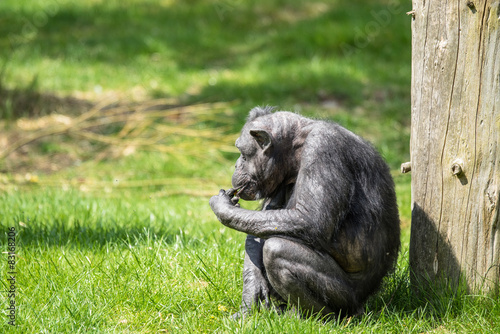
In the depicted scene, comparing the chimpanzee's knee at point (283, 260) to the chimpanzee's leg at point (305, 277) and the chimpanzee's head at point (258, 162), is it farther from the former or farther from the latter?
the chimpanzee's head at point (258, 162)

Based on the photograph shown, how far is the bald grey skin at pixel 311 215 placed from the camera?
10.7 feet

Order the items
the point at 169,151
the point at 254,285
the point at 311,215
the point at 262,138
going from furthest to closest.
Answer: the point at 169,151 → the point at 254,285 → the point at 262,138 → the point at 311,215

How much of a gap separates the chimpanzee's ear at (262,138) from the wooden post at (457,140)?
0.93 meters

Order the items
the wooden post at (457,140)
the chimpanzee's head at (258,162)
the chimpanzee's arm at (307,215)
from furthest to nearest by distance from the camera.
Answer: the chimpanzee's head at (258,162) → the wooden post at (457,140) → the chimpanzee's arm at (307,215)

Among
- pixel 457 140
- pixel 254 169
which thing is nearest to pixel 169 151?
pixel 254 169

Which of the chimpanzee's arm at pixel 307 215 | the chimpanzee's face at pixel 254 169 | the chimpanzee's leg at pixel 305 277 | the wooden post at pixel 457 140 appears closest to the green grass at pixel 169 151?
the chimpanzee's leg at pixel 305 277

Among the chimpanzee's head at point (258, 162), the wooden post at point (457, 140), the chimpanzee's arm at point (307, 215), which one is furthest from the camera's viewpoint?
the chimpanzee's head at point (258, 162)

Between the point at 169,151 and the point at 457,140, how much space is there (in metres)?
4.89

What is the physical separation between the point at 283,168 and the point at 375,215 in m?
0.60

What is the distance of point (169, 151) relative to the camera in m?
7.81

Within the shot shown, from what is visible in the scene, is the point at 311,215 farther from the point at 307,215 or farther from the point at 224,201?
the point at 224,201

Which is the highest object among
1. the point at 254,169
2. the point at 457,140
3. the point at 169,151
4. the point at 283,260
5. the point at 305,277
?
the point at 457,140

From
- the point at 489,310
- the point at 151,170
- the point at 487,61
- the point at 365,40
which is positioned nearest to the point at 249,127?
the point at 487,61

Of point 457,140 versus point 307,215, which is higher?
point 457,140
